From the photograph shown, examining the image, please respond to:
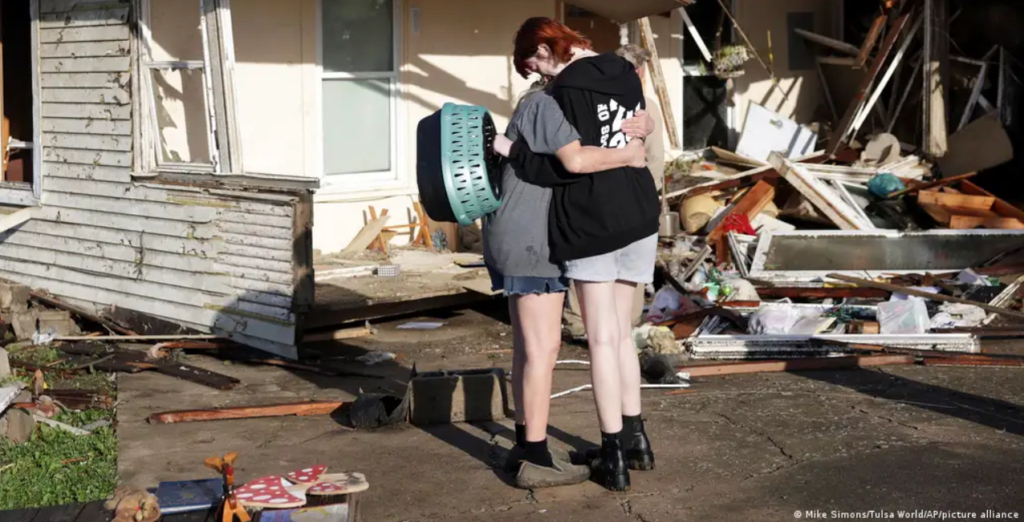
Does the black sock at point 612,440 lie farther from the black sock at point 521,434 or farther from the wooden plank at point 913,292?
the wooden plank at point 913,292

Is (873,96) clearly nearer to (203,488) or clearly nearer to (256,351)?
(256,351)

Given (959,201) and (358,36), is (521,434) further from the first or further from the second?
(959,201)

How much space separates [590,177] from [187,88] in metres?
4.75

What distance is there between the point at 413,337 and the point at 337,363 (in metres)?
0.95

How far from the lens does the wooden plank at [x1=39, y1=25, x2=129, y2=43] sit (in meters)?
8.41

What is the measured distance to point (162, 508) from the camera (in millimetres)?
4141

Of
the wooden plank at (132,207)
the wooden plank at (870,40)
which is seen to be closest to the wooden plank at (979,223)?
the wooden plank at (870,40)

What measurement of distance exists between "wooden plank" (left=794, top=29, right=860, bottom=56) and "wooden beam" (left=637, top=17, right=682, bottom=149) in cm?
223

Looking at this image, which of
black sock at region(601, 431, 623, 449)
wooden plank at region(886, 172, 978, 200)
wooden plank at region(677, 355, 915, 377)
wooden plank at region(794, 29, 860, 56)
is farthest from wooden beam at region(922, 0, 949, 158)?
black sock at region(601, 431, 623, 449)

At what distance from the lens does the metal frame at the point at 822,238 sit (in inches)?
368

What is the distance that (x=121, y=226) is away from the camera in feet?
28.6

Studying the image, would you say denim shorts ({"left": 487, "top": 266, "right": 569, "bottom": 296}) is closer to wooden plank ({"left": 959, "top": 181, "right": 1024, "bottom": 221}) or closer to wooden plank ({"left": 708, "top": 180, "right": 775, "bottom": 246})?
wooden plank ({"left": 708, "top": 180, "right": 775, "bottom": 246})

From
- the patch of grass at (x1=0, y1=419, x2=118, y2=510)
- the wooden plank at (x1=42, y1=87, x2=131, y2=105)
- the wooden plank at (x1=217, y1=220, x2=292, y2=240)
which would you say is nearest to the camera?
the patch of grass at (x1=0, y1=419, x2=118, y2=510)

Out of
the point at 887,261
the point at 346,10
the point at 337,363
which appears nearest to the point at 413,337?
the point at 337,363
